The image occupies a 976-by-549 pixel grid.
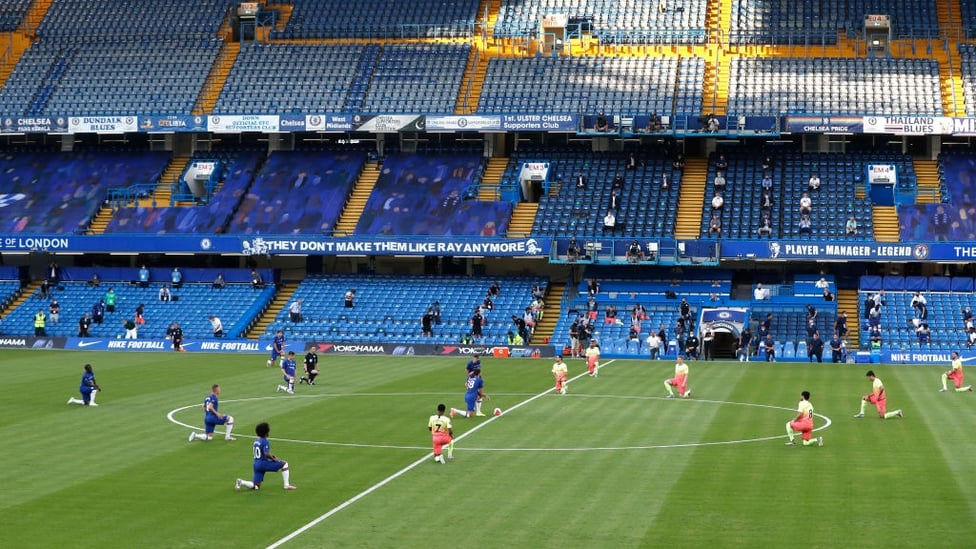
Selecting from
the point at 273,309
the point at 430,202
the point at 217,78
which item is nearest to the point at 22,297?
the point at 273,309

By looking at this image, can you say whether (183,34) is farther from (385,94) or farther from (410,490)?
(410,490)

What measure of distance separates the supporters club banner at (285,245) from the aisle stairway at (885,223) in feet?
58.3

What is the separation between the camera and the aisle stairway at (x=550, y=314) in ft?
240

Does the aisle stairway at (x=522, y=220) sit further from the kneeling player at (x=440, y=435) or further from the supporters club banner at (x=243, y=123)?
the kneeling player at (x=440, y=435)

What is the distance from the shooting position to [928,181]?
262 feet

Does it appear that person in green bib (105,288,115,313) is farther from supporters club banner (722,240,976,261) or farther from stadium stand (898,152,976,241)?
stadium stand (898,152,976,241)

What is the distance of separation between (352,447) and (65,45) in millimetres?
67499

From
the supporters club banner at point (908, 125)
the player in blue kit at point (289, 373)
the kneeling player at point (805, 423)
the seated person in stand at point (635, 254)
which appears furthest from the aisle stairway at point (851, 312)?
the kneeling player at point (805, 423)

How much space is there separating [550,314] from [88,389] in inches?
1387

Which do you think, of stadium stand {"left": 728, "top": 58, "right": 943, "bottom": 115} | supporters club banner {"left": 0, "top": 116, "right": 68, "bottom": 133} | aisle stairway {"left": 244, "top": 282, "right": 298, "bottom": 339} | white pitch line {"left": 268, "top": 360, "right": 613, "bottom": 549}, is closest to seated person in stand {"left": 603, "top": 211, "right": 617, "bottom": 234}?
stadium stand {"left": 728, "top": 58, "right": 943, "bottom": 115}

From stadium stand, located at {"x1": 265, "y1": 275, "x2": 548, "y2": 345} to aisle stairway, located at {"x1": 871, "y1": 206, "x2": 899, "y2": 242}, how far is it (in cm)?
1814

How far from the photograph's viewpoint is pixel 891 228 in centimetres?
7644

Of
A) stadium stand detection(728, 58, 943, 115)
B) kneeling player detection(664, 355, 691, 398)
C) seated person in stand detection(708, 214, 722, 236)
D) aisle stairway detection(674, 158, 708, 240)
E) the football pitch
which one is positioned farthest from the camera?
stadium stand detection(728, 58, 943, 115)

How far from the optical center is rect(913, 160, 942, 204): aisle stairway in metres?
78.4
